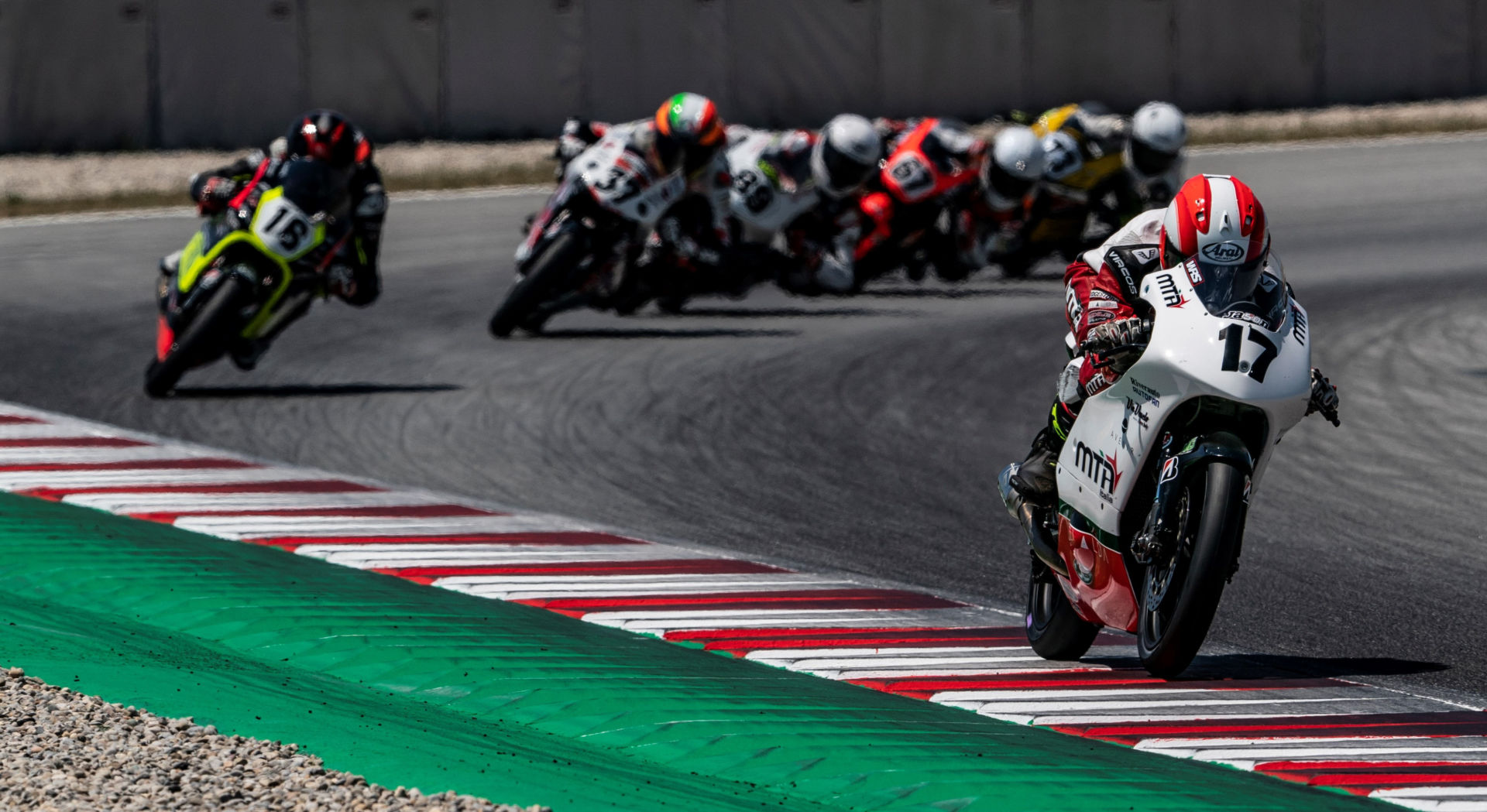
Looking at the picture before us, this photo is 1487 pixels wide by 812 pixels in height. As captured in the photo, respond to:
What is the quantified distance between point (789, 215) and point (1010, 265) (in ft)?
8.19

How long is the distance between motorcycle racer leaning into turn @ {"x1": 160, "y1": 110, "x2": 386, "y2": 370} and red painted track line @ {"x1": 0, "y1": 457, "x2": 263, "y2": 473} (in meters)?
2.36

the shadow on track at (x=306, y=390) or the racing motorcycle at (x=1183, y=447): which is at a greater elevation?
the racing motorcycle at (x=1183, y=447)

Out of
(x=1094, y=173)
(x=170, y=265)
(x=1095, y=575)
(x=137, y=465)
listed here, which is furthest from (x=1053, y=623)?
(x=1094, y=173)

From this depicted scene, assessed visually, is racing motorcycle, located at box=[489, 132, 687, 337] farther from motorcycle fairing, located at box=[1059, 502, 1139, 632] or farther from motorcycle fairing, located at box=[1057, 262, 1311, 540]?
motorcycle fairing, located at box=[1057, 262, 1311, 540]

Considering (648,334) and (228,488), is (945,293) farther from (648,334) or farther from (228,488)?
(228,488)

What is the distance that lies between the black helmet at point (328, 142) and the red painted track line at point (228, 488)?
3189mm

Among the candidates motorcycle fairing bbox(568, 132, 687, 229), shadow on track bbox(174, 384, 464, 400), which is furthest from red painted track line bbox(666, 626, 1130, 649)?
motorcycle fairing bbox(568, 132, 687, 229)

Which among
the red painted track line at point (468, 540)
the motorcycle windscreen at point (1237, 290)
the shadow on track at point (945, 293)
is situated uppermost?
the motorcycle windscreen at point (1237, 290)

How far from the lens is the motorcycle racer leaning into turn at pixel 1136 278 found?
536 centimetres

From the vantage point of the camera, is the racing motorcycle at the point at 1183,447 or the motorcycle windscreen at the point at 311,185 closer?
the racing motorcycle at the point at 1183,447

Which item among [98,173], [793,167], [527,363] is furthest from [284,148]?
[98,173]

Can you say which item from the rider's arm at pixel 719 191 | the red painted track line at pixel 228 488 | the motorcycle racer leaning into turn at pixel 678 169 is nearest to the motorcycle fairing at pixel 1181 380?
the red painted track line at pixel 228 488

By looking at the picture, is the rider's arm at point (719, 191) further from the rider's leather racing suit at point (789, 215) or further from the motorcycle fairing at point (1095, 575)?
the motorcycle fairing at point (1095, 575)

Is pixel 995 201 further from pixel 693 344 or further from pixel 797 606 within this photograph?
pixel 797 606
